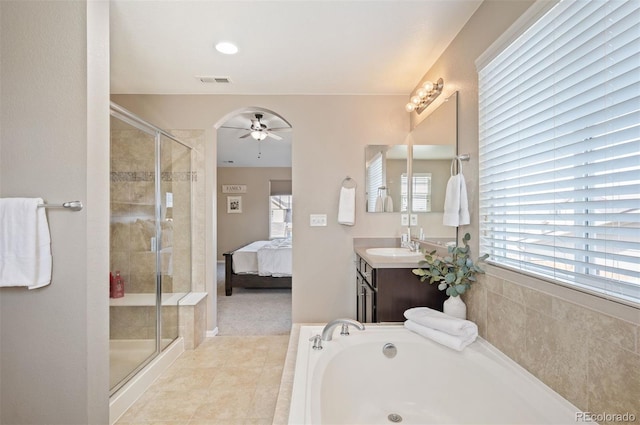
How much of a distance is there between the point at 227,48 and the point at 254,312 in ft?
9.26

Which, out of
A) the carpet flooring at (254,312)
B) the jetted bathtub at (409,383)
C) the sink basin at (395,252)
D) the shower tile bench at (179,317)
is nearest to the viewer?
the jetted bathtub at (409,383)

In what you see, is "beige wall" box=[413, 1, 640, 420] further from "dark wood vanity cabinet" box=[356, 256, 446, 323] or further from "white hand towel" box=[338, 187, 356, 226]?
"white hand towel" box=[338, 187, 356, 226]

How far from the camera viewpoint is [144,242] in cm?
251

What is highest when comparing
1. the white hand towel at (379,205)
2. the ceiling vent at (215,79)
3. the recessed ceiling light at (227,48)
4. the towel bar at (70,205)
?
the ceiling vent at (215,79)

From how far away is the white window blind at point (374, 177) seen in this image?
2883 millimetres

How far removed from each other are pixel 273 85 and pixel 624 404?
2.86m

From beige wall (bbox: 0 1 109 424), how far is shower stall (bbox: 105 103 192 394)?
0.74 meters

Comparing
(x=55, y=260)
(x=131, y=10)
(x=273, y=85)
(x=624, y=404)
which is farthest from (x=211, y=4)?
(x=624, y=404)

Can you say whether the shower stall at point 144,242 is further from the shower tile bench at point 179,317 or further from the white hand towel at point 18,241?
the white hand towel at point 18,241

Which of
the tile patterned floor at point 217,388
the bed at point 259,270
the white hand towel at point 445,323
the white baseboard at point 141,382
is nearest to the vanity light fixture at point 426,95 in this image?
the white hand towel at point 445,323

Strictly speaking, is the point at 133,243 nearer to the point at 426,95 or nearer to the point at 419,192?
the point at 419,192

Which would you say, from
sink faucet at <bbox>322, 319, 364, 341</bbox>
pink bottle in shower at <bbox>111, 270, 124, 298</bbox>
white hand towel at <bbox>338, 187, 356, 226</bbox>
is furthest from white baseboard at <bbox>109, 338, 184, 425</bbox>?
white hand towel at <bbox>338, 187, 356, 226</bbox>

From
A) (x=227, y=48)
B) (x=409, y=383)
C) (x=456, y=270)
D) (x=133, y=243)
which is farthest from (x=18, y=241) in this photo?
(x=456, y=270)

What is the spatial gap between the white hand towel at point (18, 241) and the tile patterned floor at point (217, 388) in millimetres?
1045
